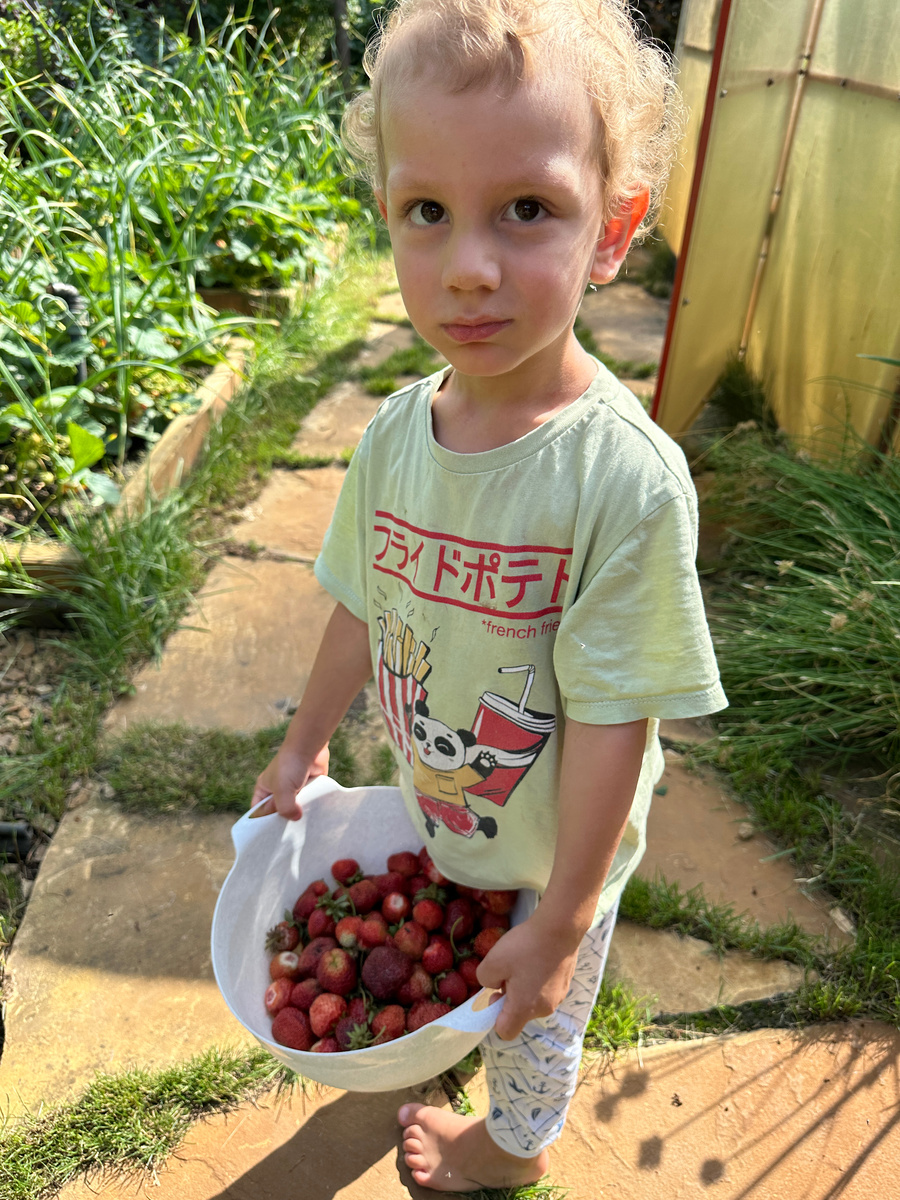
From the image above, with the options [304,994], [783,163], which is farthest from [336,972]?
[783,163]

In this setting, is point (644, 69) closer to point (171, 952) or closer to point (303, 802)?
point (303, 802)

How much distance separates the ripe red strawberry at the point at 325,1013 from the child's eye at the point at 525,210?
108 cm

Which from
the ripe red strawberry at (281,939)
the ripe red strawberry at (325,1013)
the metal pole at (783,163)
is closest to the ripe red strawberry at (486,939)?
the ripe red strawberry at (325,1013)

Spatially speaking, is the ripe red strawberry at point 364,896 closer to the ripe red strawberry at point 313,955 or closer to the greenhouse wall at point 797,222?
the ripe red strawberry at point 313,955

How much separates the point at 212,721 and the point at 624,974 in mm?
1170

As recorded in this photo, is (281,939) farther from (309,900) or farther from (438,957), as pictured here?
(438,957)

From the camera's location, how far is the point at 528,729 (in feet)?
3.56

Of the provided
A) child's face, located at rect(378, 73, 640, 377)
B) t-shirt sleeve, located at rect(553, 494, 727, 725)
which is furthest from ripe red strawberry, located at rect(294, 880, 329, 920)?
child's face, located at rect(378, 73, 640, 377)

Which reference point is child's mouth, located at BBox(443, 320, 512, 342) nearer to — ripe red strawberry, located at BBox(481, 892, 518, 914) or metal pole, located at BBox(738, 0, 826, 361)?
ripe red strawberry, located at BBox(481, 892, 518, 914)

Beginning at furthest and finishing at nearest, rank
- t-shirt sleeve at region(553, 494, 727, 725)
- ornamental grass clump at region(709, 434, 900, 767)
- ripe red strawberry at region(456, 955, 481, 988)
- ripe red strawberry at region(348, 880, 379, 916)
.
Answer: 1. ornamental grass clump at region(709, 434, 900, 767)
2. ripe red strawberry at region(348, 880, 379, 916)
3. ripe red strawberry at region(456, 955, 481, 988)
4. t-shirt sleeve at region(553, 494, 727, 725)

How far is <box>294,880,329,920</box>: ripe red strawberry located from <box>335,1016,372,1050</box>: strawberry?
0.23 m

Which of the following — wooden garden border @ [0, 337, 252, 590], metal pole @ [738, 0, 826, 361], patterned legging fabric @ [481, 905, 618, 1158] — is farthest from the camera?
metal pole @ [738, 0, 826, 361]

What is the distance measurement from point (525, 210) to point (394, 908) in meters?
1.05

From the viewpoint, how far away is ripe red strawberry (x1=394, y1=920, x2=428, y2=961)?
1.35 m
